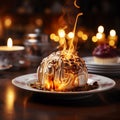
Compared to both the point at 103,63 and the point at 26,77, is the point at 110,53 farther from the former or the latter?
the point at 26,77

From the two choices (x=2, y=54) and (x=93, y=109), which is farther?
(x=2, y=54)

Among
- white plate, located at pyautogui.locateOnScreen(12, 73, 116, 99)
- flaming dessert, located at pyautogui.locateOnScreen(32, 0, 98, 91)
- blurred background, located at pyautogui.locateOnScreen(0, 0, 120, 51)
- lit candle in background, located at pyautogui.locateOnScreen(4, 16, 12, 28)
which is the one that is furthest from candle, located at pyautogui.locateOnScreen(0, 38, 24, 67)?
lit candle in background, located at pyautogui.locateOnScreen(4, 16, 12, 28)

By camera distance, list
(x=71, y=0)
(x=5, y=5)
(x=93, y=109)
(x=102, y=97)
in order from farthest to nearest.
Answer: (x=5, y=5) → (x=71, y=0) → (x=102, y=97) → (x=93, y=109)

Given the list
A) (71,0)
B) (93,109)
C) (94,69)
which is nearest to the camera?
(93,109)

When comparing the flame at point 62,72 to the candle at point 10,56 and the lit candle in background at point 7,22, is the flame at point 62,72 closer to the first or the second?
the candle at point 10,56

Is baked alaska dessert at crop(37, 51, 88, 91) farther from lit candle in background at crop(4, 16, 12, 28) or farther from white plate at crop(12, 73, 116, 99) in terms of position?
lit candle in background at crop(4, 16, 12, 28)

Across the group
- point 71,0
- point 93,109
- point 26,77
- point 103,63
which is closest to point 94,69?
point 103,63
